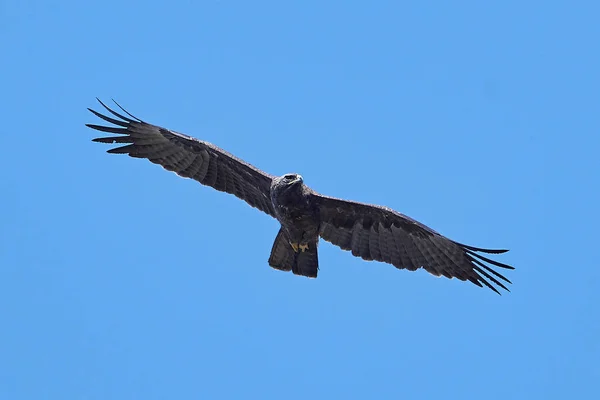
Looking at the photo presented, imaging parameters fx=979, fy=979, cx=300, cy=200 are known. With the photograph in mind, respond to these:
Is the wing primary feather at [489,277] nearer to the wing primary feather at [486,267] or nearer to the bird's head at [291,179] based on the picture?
the wing primary feather at [486,267]

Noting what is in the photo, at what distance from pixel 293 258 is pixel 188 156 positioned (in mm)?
2592

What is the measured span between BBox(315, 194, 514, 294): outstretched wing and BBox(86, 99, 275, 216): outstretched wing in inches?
46.5

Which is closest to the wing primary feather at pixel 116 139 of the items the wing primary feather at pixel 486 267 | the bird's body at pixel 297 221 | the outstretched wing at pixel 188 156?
the outstretched wing at pixel 188 156

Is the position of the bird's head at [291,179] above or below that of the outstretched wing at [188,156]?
below

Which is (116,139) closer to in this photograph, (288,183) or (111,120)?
(111,120)

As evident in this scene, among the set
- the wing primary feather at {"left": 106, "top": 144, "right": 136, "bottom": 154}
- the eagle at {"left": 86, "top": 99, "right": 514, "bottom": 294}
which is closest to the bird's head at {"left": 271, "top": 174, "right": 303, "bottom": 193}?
the eagle at {"left": 86, "top": 99, "right": 514, "bottom": 294}

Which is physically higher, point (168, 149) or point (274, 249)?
point (168, 149)

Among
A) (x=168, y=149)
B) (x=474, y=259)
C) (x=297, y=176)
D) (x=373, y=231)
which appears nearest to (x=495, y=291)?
(x=474, y=259)

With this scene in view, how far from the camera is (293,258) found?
54.4 ft

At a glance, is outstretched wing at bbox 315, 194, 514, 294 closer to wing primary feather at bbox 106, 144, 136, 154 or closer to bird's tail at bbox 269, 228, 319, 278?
bird's tail at bbox 269, 228, 319, 278

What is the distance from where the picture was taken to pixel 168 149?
17.1 metres

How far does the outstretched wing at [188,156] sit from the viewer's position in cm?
1681

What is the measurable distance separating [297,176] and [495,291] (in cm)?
368

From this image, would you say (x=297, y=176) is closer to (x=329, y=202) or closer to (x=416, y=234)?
(x=329, y=202)
